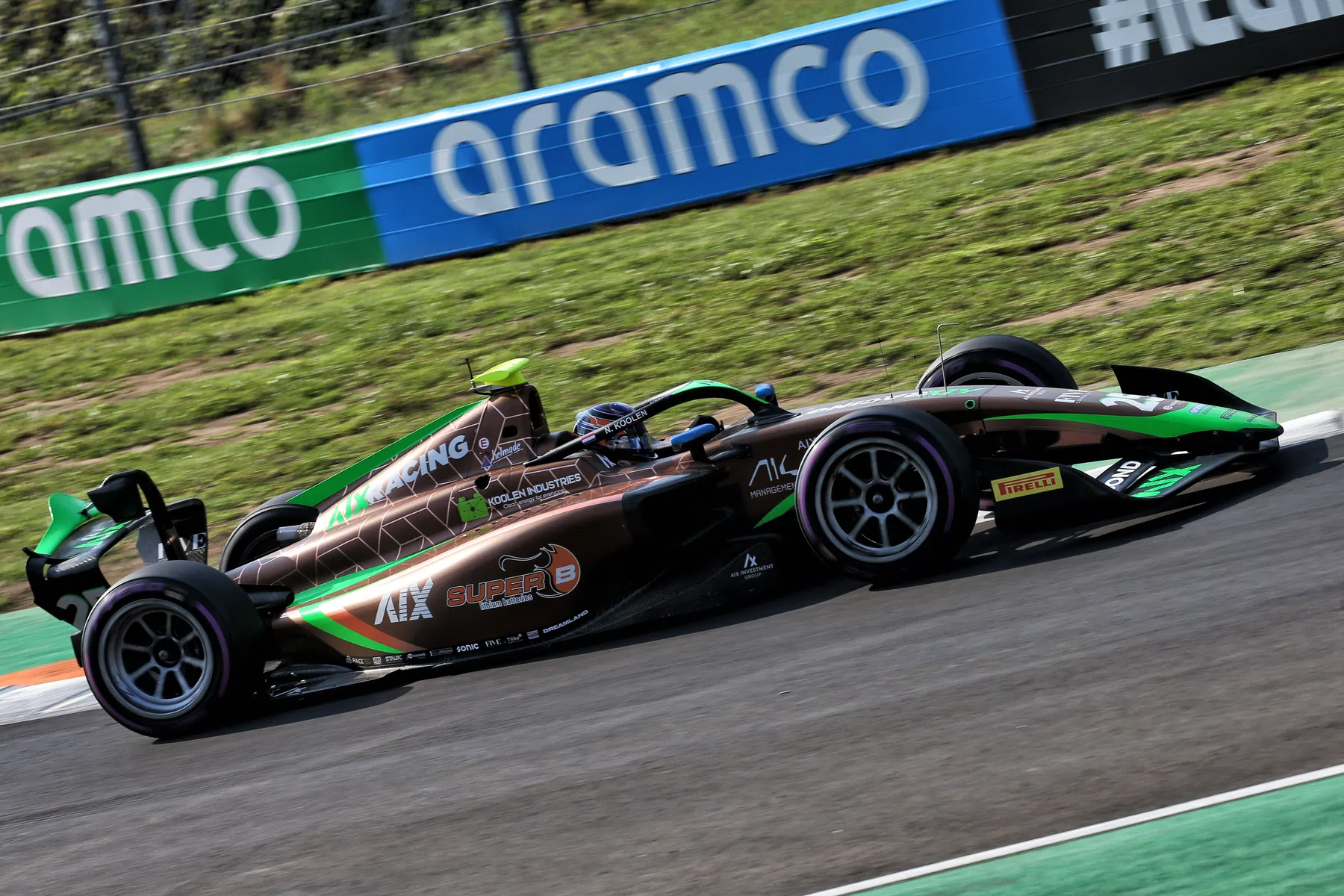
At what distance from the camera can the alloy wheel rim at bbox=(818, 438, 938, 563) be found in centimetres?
571

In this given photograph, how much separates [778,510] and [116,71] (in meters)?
11.4

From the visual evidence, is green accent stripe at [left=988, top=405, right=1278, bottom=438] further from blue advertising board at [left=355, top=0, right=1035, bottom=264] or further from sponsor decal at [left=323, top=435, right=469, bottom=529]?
blue advertising board at [left=355, top=0, right=1035, bottom=264]

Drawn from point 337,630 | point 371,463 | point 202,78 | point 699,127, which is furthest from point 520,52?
point 337,630

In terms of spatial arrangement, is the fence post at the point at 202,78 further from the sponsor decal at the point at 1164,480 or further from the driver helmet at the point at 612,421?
the sponsor decal at the point at 1164,480

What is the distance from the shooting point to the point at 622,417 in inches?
252

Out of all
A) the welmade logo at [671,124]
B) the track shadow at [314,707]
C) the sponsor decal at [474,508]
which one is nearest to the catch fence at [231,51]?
the welmade logo at [671,124]

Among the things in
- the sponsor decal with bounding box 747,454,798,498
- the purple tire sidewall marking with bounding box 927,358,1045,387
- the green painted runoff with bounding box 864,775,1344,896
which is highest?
the purple tire sidewall marking with bounding box 927,358,1045,387

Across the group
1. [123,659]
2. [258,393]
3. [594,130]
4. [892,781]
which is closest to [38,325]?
[258,393]

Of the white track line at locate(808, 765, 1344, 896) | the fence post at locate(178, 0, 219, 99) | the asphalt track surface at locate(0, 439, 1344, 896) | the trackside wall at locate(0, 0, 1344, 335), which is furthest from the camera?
the fence post at locate(178, 0, 219, 99)

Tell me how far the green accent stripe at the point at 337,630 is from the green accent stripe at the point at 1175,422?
9.88ft

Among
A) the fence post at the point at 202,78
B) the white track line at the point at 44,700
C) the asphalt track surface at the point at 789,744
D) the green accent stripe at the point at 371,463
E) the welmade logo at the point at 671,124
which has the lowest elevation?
the asphalt track surface at the point at 789,744

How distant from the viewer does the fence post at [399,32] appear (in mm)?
16375

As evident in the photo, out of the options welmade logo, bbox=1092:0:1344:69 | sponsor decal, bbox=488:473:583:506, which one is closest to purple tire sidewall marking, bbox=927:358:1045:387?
sponsor decal, bbox=488:473:583:506

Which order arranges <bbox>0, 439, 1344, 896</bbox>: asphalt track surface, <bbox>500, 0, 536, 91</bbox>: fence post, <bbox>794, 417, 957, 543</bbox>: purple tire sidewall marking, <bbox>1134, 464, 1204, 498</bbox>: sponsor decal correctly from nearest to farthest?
<bbox>0, 439, 1344, 896</bbox>: asphalt track surface, <bbox>794, 417, 957, 543</bbox>: purple tire sidewall marking, <bbox>1134, 464, 1204, 498</bbox>: sponsor decal, <bbox>500, 0, 536, 91</bbox>: fence post
